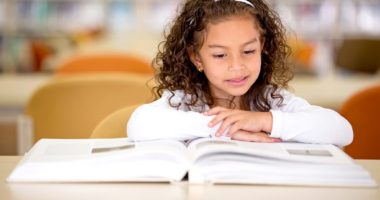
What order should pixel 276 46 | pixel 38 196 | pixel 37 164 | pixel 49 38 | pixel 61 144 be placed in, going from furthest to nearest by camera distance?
pixel 49 38, pixel 276 46, pixel 61 144, pixel 37 164, pixel 38 196

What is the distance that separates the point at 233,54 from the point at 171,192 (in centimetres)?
55

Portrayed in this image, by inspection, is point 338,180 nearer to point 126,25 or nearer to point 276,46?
point 276,46

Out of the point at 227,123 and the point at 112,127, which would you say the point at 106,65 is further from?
the point at 227,123

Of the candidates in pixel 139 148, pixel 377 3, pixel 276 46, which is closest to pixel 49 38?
pixel 377 3

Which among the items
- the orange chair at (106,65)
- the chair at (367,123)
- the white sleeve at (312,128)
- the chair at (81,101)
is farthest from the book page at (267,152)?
the orange chair at (106,65)

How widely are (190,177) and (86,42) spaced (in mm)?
4782

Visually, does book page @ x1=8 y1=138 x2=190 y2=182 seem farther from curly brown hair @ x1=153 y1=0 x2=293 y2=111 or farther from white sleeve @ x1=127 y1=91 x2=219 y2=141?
curly brown hair @ x1=153 y1=0 x2=293 y2=111

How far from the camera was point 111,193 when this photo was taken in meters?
1.17

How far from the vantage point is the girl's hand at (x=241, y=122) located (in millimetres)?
1501

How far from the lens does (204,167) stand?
48.1 inches

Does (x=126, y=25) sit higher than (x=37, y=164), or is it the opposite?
(x=37, y=164)

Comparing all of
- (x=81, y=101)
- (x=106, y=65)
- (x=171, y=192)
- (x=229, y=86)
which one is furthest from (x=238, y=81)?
(x=106, y=65)

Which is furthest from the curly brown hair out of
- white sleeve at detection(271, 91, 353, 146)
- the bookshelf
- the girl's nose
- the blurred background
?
the bookshelf

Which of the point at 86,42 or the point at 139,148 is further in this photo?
the point at 86,42
